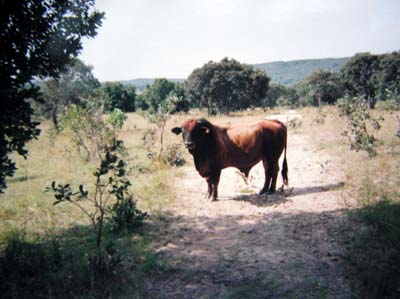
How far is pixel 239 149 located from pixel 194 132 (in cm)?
134

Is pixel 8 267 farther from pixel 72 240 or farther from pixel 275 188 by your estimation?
pixel 275 188

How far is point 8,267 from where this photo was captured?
405 cm

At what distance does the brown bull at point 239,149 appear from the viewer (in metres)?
7.40

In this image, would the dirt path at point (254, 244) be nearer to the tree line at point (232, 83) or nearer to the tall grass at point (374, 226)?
the tall grass at point (374, 226)

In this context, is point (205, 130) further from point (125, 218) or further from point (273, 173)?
point (125, 218)

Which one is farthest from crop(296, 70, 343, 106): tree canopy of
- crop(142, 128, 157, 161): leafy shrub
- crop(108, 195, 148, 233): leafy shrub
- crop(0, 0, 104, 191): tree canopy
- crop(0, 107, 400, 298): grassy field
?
crop(0, 0, 104, 191): tree canopy

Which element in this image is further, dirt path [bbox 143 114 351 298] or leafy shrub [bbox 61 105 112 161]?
leafy shrub [bbox 61 105 112 161]

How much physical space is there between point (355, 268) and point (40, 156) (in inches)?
638

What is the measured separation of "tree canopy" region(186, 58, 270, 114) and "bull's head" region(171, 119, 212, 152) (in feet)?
130

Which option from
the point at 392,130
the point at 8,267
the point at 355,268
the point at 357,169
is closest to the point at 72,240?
the point at 8,267

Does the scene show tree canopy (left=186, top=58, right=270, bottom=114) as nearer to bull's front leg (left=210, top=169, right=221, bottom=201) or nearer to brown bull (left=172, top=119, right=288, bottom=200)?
brown bull (left=172, top=119, right=288, bottom=200)

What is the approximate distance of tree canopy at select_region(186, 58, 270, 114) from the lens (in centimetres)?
4609

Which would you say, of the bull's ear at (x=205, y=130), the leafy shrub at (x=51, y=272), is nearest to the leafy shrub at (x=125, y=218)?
the leafy shrub at (x=51, y=272)

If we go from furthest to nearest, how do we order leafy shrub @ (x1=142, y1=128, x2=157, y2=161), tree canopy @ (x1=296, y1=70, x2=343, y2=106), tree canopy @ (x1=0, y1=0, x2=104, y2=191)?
1. tree canopy @ (x1=296, y1=70, x2=343, y2=106)
2. leafy shrub @ (x1=142, y1=128, x2=157, y2=161)
3. tree canopy @ (x1=0, y1=0, x2=104, y2=191)
